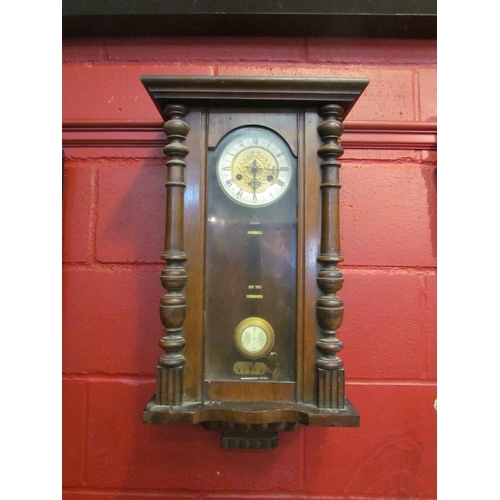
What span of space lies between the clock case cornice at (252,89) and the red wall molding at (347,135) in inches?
7.9

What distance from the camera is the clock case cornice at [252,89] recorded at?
58 cm

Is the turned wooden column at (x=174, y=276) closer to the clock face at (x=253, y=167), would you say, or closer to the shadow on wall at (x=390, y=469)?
the clock face at (x=253, y=167)

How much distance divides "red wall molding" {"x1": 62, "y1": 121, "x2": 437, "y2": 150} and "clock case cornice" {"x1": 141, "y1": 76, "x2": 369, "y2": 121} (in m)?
0.20

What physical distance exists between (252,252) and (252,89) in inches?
11.5

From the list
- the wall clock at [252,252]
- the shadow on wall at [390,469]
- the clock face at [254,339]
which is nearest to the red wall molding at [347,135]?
the wall clock at [252,252]

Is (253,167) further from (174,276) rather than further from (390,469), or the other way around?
(390,469)

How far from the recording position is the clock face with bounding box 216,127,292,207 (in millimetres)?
627

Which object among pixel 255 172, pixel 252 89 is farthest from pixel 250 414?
pixel 252 89

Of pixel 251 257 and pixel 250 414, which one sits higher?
pixel 251 257

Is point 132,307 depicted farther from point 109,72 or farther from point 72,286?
point 109,72

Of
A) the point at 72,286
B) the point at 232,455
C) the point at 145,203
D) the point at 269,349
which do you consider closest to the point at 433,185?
the point at 269,349

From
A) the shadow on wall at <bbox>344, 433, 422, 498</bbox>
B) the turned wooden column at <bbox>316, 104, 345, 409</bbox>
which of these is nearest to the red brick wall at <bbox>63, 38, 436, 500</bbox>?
the shadow on wall at <bbox>344, 433, 422, 498</bbox>

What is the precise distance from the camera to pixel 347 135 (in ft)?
2.60

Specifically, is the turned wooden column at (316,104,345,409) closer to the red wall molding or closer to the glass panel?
→ the glass panel
